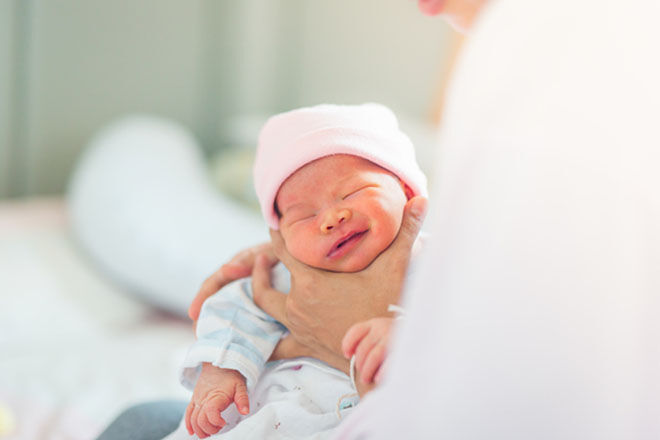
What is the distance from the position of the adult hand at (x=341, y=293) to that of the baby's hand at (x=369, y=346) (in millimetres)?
95

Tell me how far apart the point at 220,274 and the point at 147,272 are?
3.26ft

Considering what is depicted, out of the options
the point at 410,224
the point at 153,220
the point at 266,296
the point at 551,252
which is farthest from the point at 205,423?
the point at 153,220

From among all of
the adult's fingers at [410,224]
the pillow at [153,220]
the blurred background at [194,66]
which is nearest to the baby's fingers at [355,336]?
the adult's fingers at [410,224]

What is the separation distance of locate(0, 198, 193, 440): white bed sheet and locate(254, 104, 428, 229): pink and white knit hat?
63 cm

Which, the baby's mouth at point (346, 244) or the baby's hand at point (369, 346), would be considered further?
the baby's mouth at point (346, 244)

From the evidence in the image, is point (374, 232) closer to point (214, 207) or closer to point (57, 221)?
point (214, 207)

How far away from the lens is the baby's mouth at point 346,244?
630 mm

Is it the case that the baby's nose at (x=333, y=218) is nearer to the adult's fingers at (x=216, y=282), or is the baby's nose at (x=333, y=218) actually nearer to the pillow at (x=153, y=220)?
the adult's fingers at (x=216, y=282)

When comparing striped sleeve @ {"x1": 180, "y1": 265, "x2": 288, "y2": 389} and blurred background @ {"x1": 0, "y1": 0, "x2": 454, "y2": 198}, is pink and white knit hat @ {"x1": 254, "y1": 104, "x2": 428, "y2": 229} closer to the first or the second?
striped sleeve @ {"x1": 180, "y1": 265, "x2": 288, "y2": 389}

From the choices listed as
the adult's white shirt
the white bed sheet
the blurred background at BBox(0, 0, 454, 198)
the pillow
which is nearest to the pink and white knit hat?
the adult's white shirt

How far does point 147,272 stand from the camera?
A: 1.74m

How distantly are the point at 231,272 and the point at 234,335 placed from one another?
10 cm

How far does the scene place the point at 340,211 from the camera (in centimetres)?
62

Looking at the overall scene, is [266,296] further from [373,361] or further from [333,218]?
[373,361]
